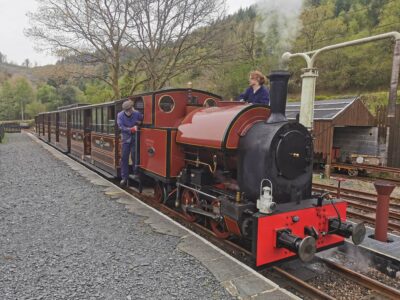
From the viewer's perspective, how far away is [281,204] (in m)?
4.39

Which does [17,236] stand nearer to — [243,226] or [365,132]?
[243,226]

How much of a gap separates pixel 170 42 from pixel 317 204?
17906 mm

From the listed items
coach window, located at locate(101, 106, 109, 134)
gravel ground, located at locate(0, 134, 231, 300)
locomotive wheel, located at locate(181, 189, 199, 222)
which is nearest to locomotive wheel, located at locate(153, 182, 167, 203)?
locomotive wheel, located at locate(181, 189, 199, 222)

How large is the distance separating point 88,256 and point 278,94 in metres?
3.28

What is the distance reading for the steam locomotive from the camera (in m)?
4.07

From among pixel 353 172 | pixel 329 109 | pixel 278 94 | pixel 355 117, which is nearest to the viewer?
pixel 278 94

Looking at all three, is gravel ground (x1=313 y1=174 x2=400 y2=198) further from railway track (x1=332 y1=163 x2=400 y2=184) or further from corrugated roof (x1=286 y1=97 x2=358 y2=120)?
corrugated roof (x1=286 y1=97 x2=358 y2=120)

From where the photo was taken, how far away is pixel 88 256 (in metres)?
4.29

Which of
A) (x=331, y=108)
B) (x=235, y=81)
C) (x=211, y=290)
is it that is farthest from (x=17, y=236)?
(x=235, y=81)

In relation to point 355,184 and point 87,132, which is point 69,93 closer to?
point 87,132

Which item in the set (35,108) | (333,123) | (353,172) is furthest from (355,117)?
(35,108)

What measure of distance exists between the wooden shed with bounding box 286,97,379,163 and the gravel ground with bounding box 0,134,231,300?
401 inches

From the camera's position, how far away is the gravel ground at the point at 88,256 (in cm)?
347

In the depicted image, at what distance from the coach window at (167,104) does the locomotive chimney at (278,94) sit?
106 inches
